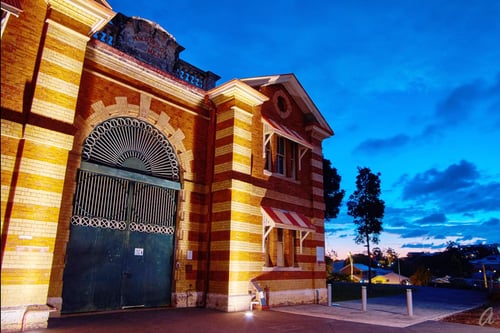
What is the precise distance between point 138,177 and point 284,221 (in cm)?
530

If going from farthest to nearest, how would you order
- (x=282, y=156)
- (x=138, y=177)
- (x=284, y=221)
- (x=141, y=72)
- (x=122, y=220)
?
(x=282, y=156) → (x=284, y=221) → (x=141, y=72) → (x=138, y=177) → (x=122, y=220)

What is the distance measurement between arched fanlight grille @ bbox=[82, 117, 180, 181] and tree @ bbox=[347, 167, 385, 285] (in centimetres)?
2125

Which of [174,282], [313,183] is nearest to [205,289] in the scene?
[174,282]

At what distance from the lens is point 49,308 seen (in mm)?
7047

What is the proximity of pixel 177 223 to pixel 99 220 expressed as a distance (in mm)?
2563

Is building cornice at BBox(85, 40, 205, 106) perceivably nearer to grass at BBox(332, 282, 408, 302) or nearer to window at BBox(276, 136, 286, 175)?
window at BBox(276, 136, 286, 175)

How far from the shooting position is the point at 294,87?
1460 cm

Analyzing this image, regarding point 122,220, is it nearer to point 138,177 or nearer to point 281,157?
point 138,177

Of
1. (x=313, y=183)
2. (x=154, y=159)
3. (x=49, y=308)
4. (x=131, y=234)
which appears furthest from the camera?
(x=313, y=183)

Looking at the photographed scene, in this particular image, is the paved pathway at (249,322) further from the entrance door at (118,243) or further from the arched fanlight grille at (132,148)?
the arched fanlight grille at (132,148)

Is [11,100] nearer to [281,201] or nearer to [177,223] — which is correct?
[177,223]

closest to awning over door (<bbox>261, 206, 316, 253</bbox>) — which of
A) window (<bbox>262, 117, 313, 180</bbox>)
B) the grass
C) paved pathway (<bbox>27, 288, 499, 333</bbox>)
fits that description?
window (<bbox>262, 117, 313, 180</bbox>)

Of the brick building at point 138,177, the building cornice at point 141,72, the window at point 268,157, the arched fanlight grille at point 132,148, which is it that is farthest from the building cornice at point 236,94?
the arched fanlight grille at point 132,148

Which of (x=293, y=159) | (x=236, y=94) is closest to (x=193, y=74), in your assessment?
(x=236, y=94)
